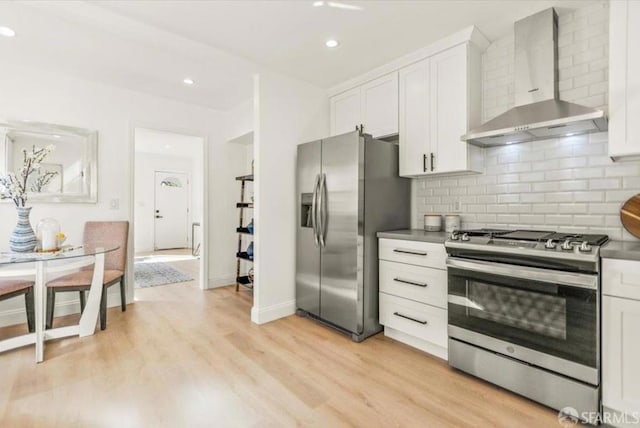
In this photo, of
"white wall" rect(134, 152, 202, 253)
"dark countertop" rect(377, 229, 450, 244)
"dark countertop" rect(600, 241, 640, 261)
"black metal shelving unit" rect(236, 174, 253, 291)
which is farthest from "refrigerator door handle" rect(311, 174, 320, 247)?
"white wall" rect(134, 152, 202, 253)

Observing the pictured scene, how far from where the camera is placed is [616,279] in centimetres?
157

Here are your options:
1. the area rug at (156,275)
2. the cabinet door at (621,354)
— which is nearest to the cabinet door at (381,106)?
the cabinet door at (621,354)

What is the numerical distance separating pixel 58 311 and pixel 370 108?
154 inches

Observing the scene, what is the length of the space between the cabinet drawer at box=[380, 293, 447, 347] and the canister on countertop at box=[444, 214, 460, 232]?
75cm

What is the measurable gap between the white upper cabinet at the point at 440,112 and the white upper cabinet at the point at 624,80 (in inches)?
34.0

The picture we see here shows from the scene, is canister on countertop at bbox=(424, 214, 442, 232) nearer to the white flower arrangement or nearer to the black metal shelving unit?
the black metal shelving unit

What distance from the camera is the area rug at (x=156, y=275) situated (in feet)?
15.1

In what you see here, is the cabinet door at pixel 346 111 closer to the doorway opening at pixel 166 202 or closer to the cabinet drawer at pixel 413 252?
the cabinet drawer at pixel 413 252

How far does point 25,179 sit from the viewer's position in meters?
2.62

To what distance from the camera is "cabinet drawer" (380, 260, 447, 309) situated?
7.55 ft

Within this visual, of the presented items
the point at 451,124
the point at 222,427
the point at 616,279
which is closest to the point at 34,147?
the point at 222,427

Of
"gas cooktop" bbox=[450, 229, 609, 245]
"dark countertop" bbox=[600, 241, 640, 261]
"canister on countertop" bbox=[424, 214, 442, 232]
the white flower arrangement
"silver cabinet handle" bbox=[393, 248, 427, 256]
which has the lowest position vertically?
"silver cabinet handle" bbox=[393, 248, 427, 256]

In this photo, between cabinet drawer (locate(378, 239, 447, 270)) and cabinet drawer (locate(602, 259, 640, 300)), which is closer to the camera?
cabinet drawer (locate(602, 259, 640, 300))

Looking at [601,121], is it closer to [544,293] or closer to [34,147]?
[544,293]
